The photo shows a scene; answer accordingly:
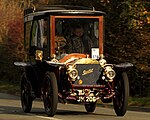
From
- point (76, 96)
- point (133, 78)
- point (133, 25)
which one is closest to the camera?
point (76, 96)

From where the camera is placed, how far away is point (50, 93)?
14.5m

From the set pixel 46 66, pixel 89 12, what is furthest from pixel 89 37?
pixel 46 66

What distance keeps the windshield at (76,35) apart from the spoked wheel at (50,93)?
1116 mm

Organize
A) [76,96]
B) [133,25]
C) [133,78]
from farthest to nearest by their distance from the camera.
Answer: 1. [133,78]
2. [133,25]
3. [76,96]

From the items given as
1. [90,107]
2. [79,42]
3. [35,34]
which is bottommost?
[90,107]

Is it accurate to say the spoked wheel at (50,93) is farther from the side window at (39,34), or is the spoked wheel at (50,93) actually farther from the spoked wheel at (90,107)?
the spoked wheel at (90,107)

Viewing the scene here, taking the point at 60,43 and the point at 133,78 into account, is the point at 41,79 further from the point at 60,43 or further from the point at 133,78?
the point at 133,78

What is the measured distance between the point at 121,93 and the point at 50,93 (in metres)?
1.88

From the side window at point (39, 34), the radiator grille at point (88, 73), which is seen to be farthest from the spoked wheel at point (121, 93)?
the side window at point (39, 34)

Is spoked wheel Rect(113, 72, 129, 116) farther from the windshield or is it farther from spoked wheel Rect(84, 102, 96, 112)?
spoked wheel Rect(84, 102, 96, 112)

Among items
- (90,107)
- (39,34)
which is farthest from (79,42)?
(90,107)

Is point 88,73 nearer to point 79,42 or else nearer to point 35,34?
point 79,42

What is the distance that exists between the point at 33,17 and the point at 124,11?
5706 mm

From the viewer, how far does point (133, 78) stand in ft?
80.6
